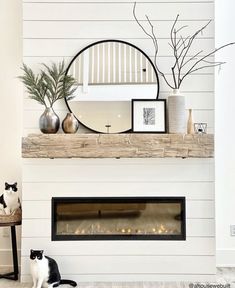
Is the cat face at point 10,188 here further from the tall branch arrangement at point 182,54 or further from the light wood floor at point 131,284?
the tall branch arrangement at point 182,54

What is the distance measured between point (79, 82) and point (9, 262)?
6.26 feet

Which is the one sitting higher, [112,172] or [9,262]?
[112,172]

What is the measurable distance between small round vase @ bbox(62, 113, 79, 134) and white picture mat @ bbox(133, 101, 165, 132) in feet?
1.75

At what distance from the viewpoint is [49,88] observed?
355 centimetres

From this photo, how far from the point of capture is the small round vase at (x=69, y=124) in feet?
11.6

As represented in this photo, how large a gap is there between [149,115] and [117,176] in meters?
0.62

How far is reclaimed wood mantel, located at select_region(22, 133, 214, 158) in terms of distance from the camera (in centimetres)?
347

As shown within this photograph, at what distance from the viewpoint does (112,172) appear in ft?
12.1

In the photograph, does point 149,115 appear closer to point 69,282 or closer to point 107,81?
point 107,81

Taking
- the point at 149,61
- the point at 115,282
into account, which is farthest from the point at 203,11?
the point at 115,282

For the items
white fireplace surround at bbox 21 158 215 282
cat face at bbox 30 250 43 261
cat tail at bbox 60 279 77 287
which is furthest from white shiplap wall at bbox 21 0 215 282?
cat face at bbox 30 250 43 261

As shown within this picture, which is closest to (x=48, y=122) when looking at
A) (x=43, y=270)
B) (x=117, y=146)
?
(x=117, y=146)

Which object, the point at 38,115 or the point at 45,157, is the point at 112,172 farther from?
the point at 38,115

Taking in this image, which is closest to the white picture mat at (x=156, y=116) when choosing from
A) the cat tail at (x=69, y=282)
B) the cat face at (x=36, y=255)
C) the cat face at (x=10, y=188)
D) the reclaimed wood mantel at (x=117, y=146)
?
the reclaimed wood mantel at (x=117, y=146)
